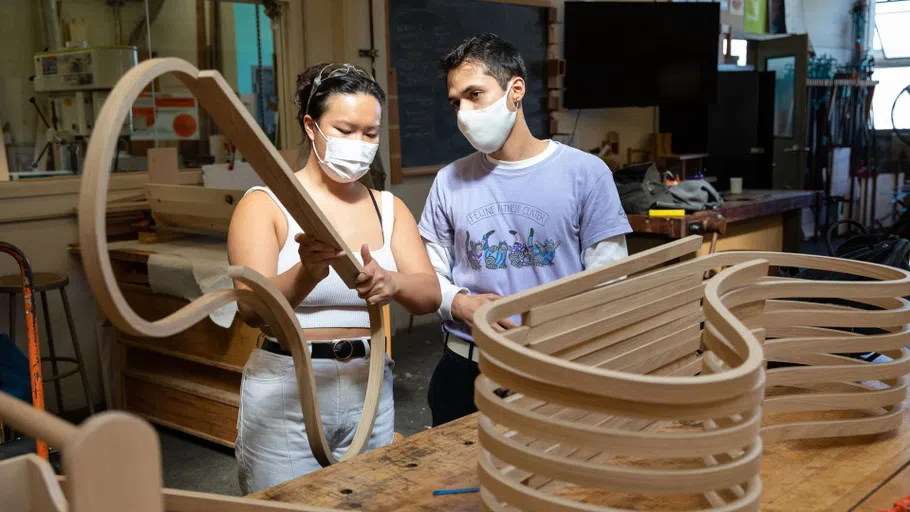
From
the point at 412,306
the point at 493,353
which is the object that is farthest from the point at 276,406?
Result: the point at 493,353

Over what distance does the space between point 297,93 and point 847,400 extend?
1328 mm

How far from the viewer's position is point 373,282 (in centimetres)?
158

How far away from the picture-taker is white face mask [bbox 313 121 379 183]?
177 centimetres

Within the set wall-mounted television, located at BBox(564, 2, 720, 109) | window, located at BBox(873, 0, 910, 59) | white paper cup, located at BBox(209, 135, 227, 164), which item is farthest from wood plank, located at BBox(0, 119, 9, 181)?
window, located at BBox(873, 0, 910, 59)

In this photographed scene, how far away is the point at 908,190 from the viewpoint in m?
9.01

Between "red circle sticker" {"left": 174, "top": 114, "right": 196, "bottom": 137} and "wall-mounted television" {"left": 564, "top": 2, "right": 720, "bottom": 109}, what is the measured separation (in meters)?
2.81

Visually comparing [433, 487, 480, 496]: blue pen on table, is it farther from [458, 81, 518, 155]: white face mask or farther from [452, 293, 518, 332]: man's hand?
[458, 81, 518, 155]: white face mask

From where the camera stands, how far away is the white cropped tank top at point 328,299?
68.6 inches

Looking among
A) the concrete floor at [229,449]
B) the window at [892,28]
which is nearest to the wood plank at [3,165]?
the concrete floor at [229,449]

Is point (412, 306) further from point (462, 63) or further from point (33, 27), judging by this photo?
point (33, 27)

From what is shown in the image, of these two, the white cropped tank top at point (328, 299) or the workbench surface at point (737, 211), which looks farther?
the workbench surface at point (737, 211)

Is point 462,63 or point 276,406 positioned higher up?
point 462,63

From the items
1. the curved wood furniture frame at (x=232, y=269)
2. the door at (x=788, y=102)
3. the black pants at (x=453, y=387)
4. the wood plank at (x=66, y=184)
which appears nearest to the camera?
the curved wood furniture frame at (x=232, y=269)

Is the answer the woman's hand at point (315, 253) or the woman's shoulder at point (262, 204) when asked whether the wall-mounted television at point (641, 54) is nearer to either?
the woman's shoulder at point (262, 204)
